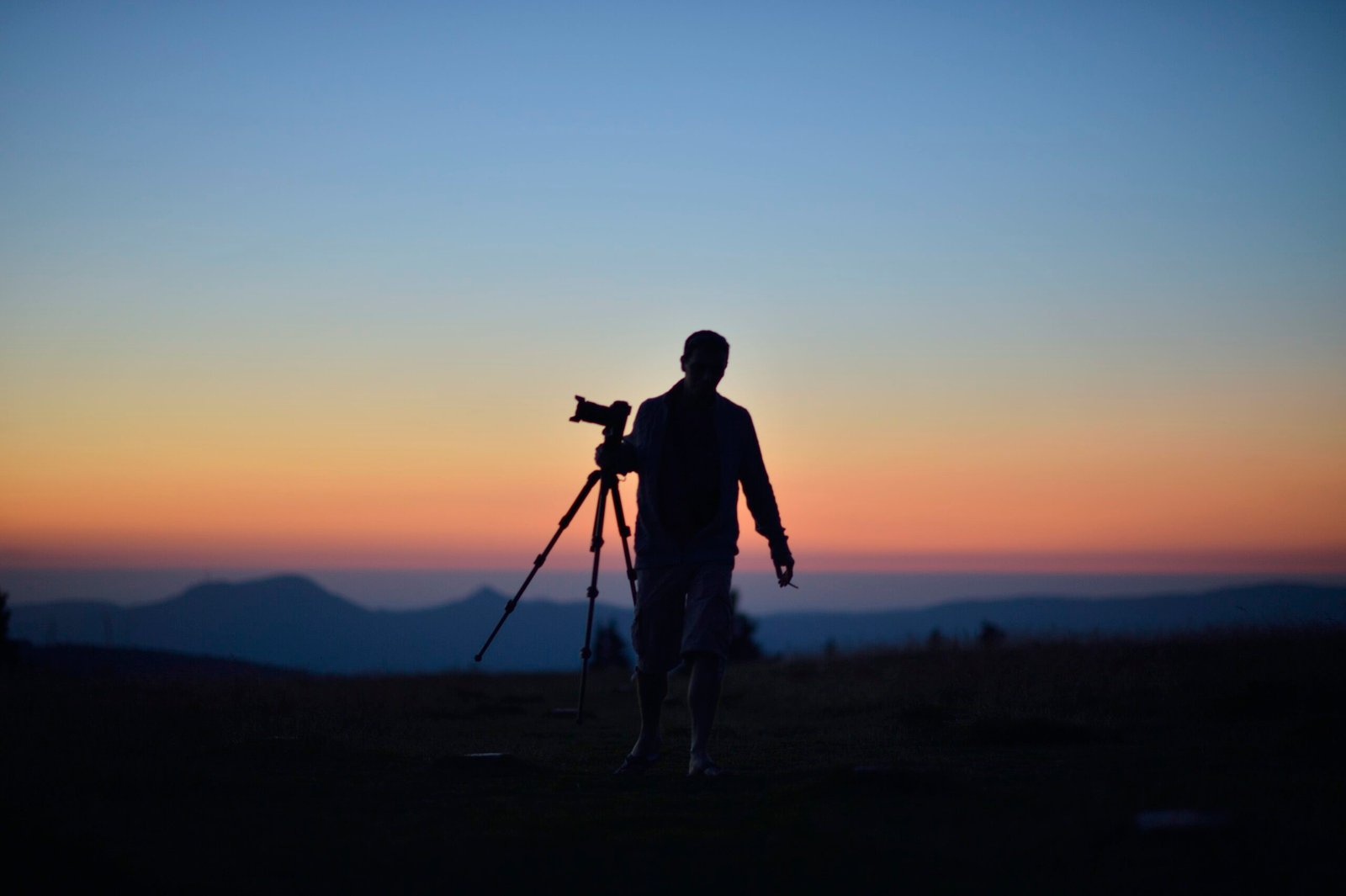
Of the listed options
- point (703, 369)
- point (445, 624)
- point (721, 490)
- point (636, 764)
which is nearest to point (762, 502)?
point (721, 490)

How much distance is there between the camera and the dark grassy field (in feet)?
13.6

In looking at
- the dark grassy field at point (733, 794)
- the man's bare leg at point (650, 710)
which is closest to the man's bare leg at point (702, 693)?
the man's bare leg at point (650, 710)

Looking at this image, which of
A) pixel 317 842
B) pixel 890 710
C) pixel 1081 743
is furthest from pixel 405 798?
pixel 890 710

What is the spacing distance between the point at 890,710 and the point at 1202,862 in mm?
7915

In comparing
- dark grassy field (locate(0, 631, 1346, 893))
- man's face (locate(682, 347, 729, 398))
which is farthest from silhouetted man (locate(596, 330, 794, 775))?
dark grassy field (locate(0, 631, 1346, 893))

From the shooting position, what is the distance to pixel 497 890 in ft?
13.1

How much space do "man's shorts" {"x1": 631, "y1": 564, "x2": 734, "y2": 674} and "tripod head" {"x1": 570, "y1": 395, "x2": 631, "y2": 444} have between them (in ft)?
2.98

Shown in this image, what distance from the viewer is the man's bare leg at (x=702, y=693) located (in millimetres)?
6969

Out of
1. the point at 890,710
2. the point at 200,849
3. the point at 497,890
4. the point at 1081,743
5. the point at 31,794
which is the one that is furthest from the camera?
the point at 890,710

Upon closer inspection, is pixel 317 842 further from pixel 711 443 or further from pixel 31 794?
pixel 711 443

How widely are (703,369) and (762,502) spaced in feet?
3.02

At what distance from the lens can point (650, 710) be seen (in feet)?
24.2

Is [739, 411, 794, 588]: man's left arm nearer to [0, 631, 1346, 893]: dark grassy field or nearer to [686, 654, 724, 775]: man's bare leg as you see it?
[686, 654, 724, 775]: man's bare leg

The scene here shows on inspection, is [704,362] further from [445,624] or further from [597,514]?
[445,624]
